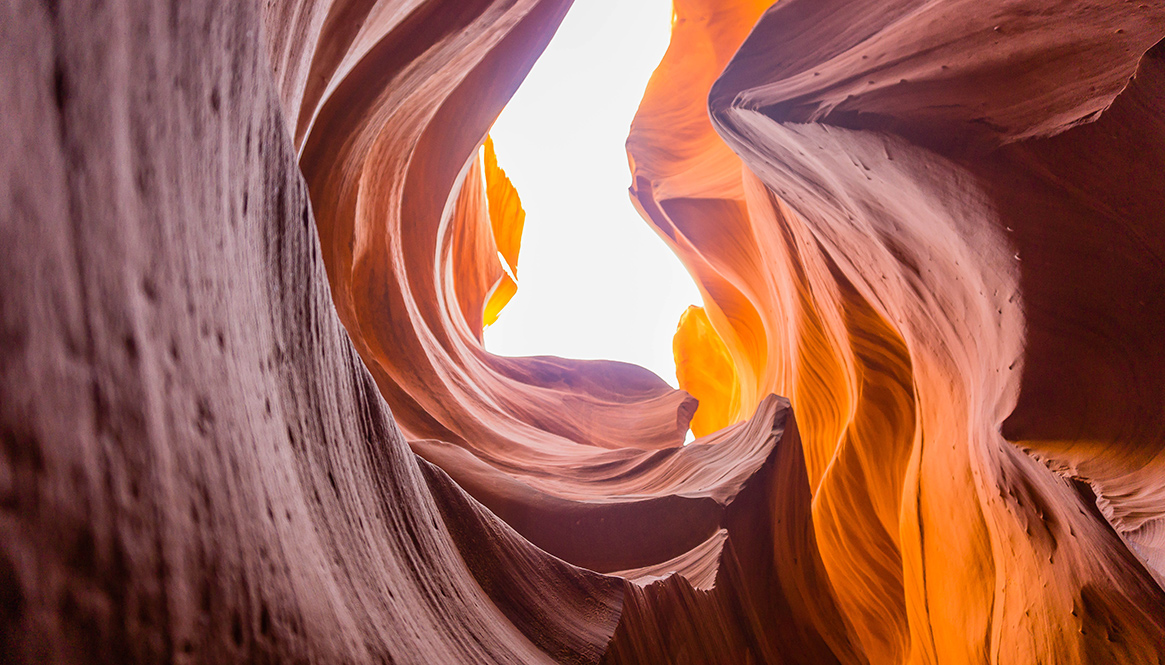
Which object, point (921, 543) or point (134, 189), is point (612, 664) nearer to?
point (134, 189)

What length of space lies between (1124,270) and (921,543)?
5.73 feet

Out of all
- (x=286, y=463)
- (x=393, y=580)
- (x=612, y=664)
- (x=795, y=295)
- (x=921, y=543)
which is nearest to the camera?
(x=286, y=463)

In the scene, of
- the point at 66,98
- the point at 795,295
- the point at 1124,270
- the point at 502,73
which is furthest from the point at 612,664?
the point at 502,73

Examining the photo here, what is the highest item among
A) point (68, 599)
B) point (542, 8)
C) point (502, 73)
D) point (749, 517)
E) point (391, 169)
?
point (542, 8)

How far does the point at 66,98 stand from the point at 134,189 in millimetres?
95

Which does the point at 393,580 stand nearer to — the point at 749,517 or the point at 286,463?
the point at 286,463

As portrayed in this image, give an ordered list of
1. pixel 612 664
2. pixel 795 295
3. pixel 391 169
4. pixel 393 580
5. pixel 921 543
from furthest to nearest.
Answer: pixel 795 295 → pixel 391 169 → pixel 921 543 → pixel 612 664 → pixel 393 580

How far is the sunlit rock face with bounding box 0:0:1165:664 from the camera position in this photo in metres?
0.50

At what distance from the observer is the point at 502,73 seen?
4465 millimetres

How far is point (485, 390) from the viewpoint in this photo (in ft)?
17.9

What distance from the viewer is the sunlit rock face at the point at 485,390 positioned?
495 mm

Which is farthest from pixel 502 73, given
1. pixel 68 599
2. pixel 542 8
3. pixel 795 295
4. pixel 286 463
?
pixel 68 599

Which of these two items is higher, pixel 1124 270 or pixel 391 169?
pixel 391 169

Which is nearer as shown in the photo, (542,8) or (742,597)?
(742,597)
